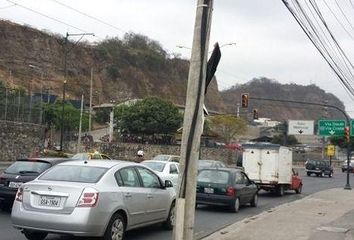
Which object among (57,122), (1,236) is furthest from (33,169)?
(57,122)

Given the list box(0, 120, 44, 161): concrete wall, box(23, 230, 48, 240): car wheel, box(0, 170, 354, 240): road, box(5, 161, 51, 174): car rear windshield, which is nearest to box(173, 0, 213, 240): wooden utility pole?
box(23, 230, 48, 240): car wheel

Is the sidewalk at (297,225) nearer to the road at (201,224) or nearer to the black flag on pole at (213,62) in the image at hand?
the road at (201,224)

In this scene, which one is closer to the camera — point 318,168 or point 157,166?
point 157,166

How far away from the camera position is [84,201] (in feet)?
31.5

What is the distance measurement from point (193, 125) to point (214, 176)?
11.1m

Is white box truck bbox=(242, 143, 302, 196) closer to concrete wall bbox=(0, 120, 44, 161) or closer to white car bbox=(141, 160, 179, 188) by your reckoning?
white car bbox=(141, 160, 179, 188)

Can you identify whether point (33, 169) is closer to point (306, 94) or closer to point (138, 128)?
point (138, 128)

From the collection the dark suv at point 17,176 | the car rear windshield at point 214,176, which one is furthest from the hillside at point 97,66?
the dark suv at point 17,176

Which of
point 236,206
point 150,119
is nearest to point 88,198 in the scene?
point 236,206

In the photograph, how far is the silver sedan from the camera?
31.4ft

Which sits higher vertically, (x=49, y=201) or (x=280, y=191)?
(x=49, y=201)

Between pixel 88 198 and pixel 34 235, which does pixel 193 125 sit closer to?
pixel 88 198

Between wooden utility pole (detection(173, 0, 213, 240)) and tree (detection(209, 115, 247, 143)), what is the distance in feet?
288

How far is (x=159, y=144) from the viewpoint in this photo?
70062 millimetres
